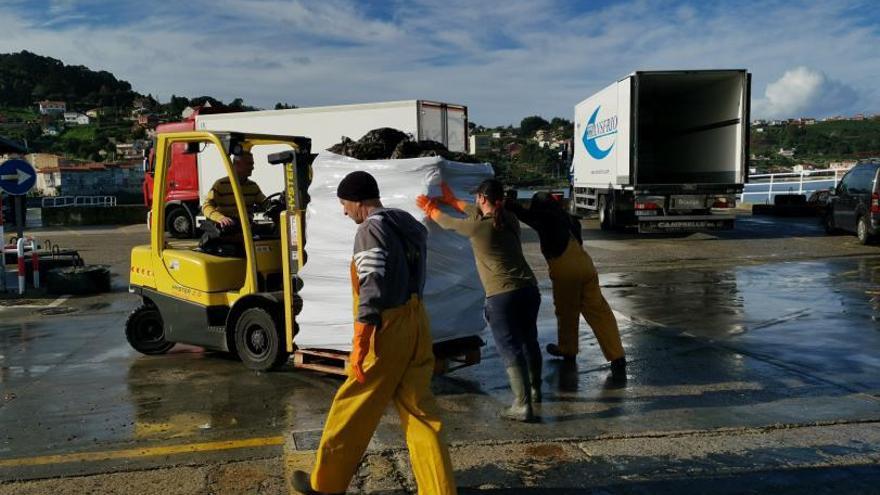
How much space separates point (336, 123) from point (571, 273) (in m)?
12.7

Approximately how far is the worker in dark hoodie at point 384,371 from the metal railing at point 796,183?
28017 millimetres

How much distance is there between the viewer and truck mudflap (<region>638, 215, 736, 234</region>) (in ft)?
57.0

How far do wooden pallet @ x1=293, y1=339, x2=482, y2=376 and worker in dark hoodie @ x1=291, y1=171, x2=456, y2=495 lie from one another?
201 centimetres

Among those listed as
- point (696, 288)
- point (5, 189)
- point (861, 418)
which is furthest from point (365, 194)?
point (5, 189)

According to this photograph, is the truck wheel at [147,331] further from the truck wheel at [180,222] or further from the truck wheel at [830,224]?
the truck wheel at [830,224]

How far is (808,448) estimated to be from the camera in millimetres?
4680

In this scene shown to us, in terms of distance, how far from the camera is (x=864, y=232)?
1619 centimetres

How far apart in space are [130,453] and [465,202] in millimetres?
2788

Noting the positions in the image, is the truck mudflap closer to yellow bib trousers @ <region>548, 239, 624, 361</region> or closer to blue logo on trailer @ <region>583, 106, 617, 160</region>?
blue logo on trailer @ <region>583, 106, 617, 160</region>

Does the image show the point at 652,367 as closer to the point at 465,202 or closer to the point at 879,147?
the point at 465,202

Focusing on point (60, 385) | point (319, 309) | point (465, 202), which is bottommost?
point (60, 385)

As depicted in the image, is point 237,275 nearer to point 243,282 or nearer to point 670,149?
point 243,282

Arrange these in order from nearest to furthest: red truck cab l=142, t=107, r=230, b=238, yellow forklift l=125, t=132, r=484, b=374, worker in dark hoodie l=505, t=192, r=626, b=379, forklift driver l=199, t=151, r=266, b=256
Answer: yellow forklift l=125, t=132, r=484, b=374
worker in dark hoodie l=505, t=192, r=626, b=379
forklift driver l=199, t=151, r=266, b=256
red truck cab l=142, t=107, r=230, b=238

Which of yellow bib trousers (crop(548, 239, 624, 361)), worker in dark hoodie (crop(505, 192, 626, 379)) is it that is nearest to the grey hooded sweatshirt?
worker in dark hoodie (crop(505, 192, 626, 379))
